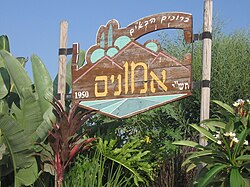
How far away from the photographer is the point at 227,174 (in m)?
6.20

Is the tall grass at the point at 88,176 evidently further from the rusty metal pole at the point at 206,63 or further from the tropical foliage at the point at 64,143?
the rusty metal pole at the point at 206,63

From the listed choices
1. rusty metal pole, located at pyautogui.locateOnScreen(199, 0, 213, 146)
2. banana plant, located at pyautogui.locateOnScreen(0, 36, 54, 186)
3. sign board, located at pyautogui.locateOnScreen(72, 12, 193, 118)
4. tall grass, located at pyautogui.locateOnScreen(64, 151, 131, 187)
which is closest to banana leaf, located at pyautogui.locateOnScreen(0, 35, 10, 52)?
banana plant, located at pyautogui.locateOnScreen(0, 36, 54, 186)

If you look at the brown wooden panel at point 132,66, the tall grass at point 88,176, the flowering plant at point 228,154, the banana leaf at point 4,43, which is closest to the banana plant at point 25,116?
the brown wooden panel at point 132,66

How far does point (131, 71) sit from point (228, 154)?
2.55m

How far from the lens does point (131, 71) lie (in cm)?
819

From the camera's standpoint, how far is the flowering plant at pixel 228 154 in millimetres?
5914

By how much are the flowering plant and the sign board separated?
1.22 m

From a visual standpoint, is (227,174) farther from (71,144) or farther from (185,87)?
(71,144)

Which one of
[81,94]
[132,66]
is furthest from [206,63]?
[81,94]

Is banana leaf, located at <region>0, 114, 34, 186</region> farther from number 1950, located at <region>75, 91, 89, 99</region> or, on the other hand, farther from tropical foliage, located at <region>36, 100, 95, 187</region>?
number 1950, located at <region>75, 91, 89, 99</region>

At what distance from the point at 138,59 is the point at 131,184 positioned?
1.99m

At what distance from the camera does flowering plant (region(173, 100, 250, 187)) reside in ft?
19.4

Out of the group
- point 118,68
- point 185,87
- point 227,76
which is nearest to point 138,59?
point 118,68

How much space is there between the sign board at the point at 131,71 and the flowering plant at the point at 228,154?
122 centimetres
